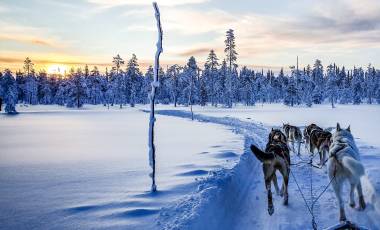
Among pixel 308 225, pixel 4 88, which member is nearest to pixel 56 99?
pixel 4 88

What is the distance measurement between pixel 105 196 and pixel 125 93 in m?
95.7

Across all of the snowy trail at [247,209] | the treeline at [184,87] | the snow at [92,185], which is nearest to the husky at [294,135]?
the snow at [92,185]

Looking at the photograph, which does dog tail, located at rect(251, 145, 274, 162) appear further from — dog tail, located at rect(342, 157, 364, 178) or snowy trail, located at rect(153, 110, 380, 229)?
dog tail, located at rect(342, 157, 364, 178)

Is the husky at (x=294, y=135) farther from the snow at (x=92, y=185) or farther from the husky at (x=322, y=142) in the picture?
the snow at (x=92, y=185)

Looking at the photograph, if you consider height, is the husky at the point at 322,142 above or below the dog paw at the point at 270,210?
above

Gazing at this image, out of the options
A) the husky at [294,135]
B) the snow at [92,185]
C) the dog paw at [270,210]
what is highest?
the husky at [294,135]

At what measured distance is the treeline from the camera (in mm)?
89056

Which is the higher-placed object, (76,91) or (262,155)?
(76,91)

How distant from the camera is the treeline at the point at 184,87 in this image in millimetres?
89056

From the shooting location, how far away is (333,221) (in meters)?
6.46

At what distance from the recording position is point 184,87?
103 metres

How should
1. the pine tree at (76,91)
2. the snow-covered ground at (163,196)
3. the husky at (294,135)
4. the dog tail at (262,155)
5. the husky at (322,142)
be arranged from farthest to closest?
the pine tree at (76,91), the husky at (294,135), the husky at (322,142), the dog tail at (262,155), the snow-covered ground at (163,196)

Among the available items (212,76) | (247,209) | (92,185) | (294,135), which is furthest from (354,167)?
(212,76)

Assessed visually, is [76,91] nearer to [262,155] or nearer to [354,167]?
[262,155]
